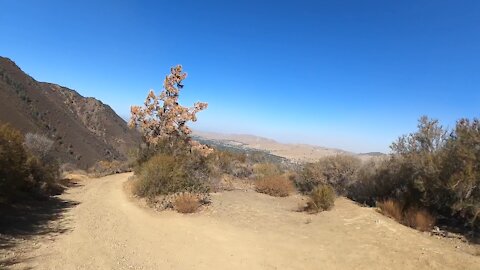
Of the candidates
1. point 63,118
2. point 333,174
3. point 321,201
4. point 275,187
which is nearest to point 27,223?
point 321,201

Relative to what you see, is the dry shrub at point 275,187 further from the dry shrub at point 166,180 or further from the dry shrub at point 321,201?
the dry shrub at point 321,201

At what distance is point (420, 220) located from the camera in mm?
10141

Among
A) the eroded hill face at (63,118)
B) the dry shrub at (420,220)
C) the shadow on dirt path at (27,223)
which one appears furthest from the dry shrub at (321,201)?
the eroded hill face at (63,118)

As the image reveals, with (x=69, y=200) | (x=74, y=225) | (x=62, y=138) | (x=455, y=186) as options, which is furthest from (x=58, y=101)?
(x=455, y=186)

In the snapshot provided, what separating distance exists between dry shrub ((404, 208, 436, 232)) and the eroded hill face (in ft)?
126

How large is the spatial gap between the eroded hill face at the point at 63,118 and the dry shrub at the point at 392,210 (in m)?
37.6

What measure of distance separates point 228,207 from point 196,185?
2193mm

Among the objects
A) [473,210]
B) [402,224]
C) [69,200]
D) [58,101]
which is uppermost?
[58,101]

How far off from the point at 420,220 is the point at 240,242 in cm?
476

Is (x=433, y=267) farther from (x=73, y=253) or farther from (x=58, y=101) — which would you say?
(x=58, y=101)

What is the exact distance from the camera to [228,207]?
538 inches

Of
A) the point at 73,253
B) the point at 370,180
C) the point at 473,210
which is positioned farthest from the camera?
the point at 370,180

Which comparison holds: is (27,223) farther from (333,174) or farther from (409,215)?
(333,174)

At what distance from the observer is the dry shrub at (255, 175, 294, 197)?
17584mm
